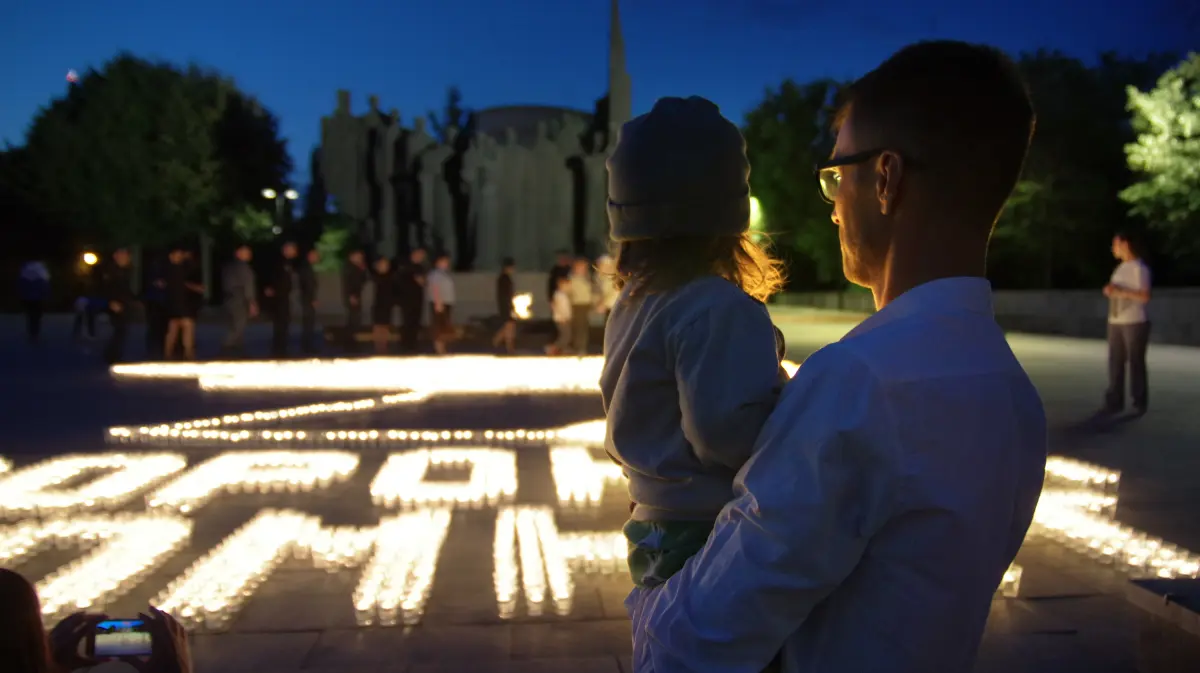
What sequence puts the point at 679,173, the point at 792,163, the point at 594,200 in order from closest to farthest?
the point at 679,173, the point at 594,200, the point at 792,163

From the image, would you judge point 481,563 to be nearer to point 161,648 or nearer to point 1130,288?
point 161,648

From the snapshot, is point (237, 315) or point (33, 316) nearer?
point (237, 315)

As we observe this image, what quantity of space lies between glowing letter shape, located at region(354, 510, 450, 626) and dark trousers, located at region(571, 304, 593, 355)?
11.8 metres

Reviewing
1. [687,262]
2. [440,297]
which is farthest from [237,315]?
[687,262]

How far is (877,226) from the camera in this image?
1275 millimetres

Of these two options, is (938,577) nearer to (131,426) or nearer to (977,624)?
(977,624)

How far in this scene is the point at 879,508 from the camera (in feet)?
3.43

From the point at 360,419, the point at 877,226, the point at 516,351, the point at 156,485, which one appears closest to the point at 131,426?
the point at 360,419

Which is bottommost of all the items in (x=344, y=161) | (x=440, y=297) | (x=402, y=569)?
(x=402, y=569)

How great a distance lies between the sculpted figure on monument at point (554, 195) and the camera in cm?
3102

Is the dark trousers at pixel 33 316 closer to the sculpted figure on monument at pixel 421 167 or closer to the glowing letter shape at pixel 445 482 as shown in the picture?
the sculpted figure on monument at pixel 421 167

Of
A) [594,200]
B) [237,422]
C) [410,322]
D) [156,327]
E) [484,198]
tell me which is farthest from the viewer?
[484,198]

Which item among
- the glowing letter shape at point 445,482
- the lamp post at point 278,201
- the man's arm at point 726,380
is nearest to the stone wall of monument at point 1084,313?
the glowing letter shape at point 445,482

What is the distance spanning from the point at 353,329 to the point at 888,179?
1923 cm
